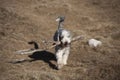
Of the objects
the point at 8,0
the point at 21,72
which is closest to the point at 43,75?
the point at 21,72

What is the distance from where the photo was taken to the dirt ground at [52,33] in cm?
909

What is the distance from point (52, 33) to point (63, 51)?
10.3 feet

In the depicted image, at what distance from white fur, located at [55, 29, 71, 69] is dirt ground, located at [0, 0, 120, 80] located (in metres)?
0.18

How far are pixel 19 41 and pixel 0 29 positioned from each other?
134 cm

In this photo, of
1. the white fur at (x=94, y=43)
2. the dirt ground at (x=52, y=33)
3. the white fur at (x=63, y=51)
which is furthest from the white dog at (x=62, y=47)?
the white fur at (x=94, y=43)

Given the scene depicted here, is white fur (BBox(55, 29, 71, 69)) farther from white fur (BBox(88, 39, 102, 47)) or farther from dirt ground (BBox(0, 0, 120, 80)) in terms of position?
white fur (BBox(88, 39, 102, 47))

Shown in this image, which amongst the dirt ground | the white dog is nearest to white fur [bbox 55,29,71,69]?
the white dog

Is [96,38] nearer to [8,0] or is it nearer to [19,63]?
[19,63]

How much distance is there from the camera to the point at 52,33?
12844 mm

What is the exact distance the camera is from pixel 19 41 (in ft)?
37.5

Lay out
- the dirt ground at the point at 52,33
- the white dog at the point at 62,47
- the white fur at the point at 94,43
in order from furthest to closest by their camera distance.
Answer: the white fur at the point at 94,43, the white dog at the point at 62,47, the dirt ground at the point at 52,33

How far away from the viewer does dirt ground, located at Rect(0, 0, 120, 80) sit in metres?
9.09

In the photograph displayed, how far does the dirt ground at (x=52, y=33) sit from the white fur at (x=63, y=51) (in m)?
0.18

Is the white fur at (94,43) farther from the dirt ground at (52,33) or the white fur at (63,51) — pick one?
the white fur at (63,51)
